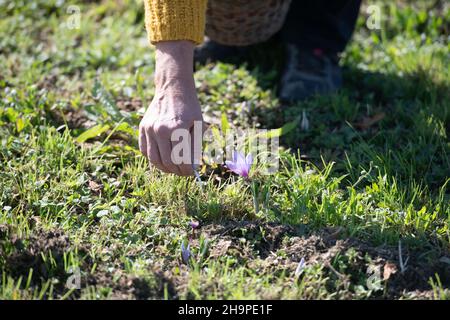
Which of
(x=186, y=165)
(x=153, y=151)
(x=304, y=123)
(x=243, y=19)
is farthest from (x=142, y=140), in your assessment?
(x=243, y=19)

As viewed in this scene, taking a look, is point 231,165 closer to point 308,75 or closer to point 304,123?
point 304,123

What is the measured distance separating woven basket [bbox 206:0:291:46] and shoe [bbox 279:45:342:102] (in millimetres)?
200

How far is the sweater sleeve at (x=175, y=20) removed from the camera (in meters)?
2.40

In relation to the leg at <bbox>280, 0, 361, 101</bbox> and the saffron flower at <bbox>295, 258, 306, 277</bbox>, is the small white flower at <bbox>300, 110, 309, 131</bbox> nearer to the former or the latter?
the leg at <bbox>280, 0, 361, 101</bbox>

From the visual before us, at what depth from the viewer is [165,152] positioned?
224 centimetres

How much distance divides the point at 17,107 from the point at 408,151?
179 cm

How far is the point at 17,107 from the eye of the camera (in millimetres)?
3029

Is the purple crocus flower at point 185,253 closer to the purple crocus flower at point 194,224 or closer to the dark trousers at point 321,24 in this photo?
the purple crocus flower at point 194,224

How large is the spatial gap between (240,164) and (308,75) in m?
1.04

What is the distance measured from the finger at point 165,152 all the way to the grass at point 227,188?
0.20m

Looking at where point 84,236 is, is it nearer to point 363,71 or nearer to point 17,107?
point 17,107

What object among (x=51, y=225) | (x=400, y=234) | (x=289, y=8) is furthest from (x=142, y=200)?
(x=289, y=8)

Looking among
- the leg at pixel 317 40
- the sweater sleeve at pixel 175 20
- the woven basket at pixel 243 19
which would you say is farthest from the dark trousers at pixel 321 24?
the sweater sleeve at pixel 175 20
